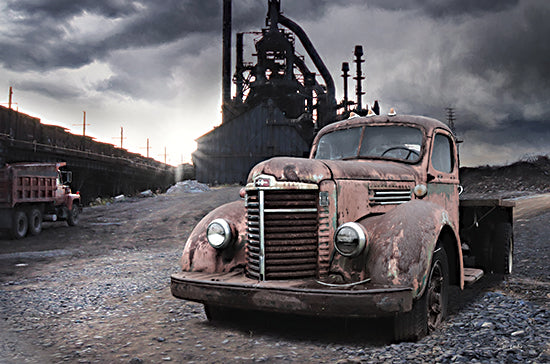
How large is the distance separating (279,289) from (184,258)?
140 cm

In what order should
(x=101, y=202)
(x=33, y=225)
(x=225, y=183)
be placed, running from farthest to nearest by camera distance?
1. (x=225, y=183)
2. (x=101, y=202)
3. (x=33, y=225)

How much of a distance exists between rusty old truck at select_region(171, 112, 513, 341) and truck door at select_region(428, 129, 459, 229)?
262 mm

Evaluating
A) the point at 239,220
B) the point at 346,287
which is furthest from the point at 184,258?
the point at 346,287

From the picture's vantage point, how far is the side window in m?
5.68

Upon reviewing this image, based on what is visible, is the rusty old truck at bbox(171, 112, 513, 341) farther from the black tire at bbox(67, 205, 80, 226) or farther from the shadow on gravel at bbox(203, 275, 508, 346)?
the black tire at bbox(67, 205, 80, 226)

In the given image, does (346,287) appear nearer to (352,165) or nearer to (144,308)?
(352,165)

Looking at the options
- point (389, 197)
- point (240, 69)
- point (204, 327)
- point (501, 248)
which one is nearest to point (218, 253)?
point (204, 327)

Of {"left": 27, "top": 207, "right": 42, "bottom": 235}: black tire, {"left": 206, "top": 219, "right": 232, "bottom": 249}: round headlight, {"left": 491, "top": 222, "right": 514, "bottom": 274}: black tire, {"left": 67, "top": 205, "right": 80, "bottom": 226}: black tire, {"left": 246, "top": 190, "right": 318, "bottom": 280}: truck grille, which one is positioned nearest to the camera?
{"left": 246, "top": 190, "right": 318, "bottom": 280}: truck grille

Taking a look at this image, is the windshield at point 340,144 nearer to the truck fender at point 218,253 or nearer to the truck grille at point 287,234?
the truck fender at point 218,253

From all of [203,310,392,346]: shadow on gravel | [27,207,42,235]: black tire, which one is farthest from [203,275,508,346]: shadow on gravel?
[27,207,42,235]: black tire

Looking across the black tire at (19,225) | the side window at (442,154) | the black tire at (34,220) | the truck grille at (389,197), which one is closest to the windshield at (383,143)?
the side window at (442,154)

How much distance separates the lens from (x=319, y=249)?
4.16m

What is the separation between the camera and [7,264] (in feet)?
31.8

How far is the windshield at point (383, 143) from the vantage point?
18.0 feet
